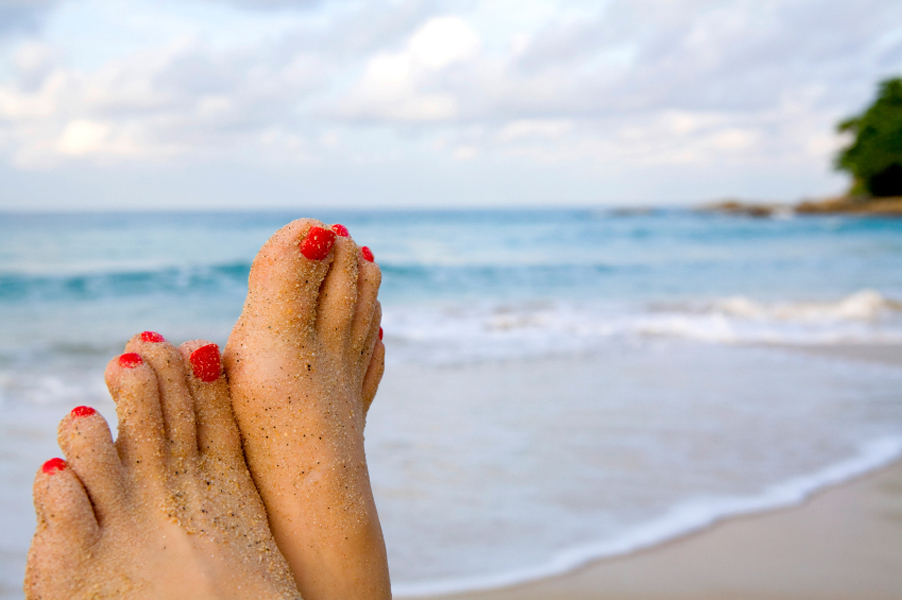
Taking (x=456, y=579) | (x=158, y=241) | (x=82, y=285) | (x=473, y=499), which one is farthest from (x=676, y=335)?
(x=158, y=241)

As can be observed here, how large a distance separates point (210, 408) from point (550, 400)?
7.29ft

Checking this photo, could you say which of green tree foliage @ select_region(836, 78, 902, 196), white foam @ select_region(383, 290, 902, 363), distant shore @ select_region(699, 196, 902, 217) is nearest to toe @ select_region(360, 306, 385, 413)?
white foam @ select_region(383, 290, 902, 363)

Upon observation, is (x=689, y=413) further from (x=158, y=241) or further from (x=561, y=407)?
(x=158, y=241)

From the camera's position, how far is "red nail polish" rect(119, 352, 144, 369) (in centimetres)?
120

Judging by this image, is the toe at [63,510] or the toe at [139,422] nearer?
the toe at [63,510]

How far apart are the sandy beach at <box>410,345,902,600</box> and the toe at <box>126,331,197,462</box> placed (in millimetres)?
→ 771

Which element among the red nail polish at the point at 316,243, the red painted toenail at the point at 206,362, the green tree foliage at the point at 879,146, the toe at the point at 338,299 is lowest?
the red painted toenail at the point at 206,362

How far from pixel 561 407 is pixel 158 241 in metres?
12.8

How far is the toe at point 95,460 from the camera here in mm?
1087

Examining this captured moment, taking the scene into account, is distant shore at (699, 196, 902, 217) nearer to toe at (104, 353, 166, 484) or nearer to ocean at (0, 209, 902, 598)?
ocean at (0, 209, 902, 598)

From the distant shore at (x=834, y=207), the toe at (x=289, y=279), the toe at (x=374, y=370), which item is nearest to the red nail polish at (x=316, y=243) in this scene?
the toe at (x=289, y=279)

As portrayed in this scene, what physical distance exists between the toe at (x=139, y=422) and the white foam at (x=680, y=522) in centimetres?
74

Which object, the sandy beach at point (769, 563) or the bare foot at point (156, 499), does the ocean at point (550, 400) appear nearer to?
the sandy beach at point (769, 563)

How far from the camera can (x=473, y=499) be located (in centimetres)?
219
